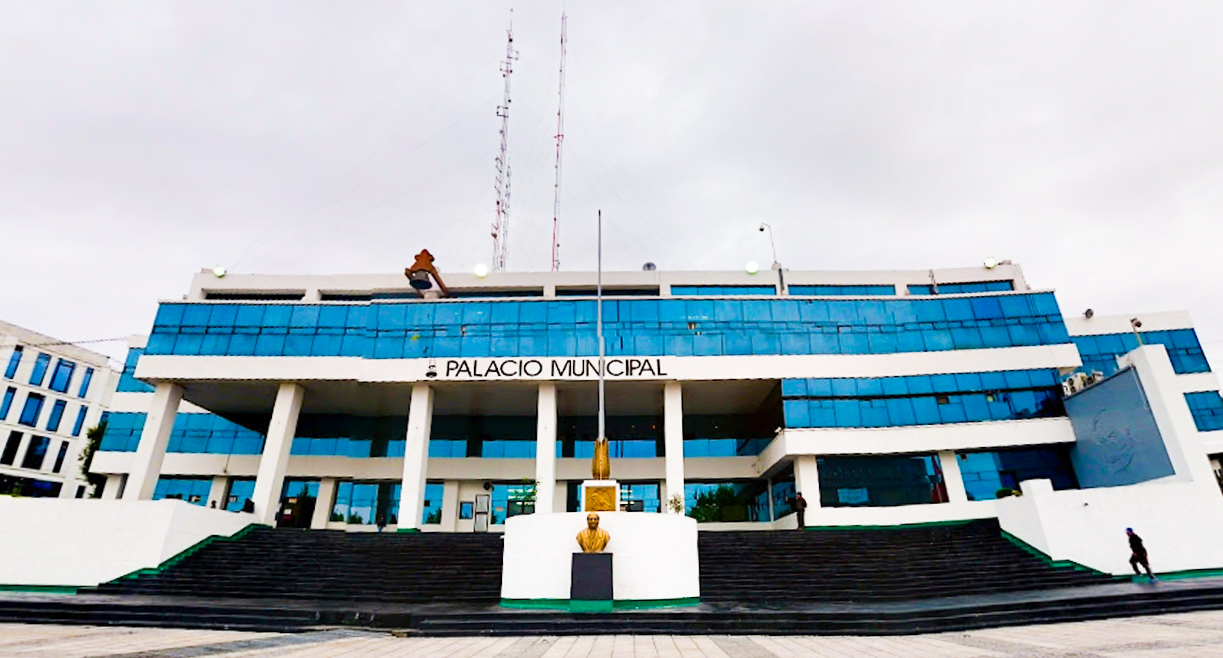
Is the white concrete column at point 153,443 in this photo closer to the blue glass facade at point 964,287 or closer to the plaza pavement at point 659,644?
the plaza pavement at point 659,644

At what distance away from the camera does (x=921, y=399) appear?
1179 inches

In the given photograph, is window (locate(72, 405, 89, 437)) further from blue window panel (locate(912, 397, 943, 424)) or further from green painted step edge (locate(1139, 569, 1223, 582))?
green painted step edge (locate(1139, 569, 1223, 582))

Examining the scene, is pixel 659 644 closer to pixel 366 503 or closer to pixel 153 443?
pixel 366 503

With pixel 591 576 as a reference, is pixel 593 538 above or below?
above

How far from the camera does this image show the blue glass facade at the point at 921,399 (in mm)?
29375

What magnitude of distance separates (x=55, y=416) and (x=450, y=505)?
4389 cm

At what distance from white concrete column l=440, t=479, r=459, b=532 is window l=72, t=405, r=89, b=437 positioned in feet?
141

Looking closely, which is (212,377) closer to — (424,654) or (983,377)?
(424,654)

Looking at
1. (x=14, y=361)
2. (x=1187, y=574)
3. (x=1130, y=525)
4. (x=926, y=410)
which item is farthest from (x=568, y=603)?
(x=14, y=361)

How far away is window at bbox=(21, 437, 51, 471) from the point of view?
48881 millimetres

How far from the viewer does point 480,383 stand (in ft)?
99.9

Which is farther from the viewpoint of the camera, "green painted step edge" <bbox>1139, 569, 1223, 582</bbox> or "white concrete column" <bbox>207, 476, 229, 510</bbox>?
"white concrete column" <bbox>207, 476, 229, 510</bbox>

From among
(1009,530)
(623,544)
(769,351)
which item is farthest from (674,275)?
(623,544)

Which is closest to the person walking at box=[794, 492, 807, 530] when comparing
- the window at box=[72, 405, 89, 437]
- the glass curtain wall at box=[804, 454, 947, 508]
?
the glass curtain wall at box=[804, 454, 947, 508]
